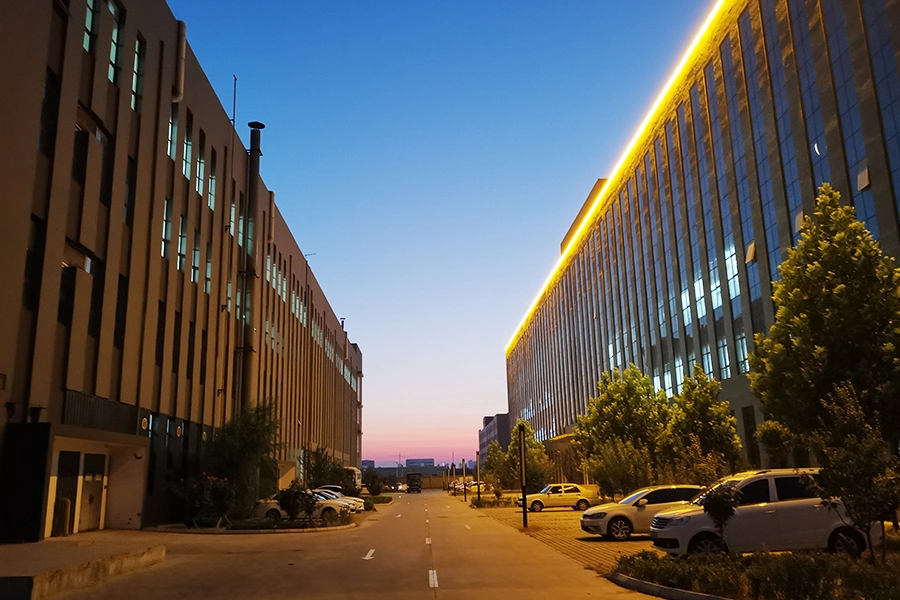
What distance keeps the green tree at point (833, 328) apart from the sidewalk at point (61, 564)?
16.6 m

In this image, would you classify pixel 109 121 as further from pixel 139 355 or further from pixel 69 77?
pixel 139 355

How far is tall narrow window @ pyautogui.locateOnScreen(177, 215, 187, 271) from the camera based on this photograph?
3294 centimetres

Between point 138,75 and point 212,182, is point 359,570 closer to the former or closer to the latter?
point 138,75

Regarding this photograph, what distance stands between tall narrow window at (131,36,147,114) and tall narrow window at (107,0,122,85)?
122 centimetres

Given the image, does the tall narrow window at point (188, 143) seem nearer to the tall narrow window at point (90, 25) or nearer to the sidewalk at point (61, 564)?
the tall narrow window at point (90, 25)

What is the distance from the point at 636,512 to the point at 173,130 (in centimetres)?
2450

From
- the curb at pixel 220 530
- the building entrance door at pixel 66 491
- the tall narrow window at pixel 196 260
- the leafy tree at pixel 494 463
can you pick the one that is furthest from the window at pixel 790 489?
the leafy tree at pixel 494 463

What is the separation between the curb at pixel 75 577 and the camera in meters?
11.9

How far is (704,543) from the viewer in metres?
15.9

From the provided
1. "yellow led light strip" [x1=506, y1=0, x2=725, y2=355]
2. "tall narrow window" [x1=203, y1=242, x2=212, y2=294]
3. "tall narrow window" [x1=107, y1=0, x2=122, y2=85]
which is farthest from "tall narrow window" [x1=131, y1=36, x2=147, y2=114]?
"yellow led light strip" [x1=506, y1=0, x2=725, y2=355]

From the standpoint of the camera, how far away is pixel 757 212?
137 feet

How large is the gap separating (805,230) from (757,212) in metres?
22.5

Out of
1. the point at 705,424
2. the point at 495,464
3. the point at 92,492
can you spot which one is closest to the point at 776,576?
the point at 705,424

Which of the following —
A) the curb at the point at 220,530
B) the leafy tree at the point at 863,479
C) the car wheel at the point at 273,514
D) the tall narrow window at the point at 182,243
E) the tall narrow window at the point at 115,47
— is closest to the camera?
the leafy tree at the point at 863,479
